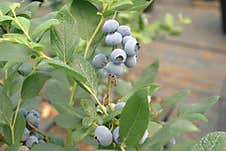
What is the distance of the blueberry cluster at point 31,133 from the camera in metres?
0.59

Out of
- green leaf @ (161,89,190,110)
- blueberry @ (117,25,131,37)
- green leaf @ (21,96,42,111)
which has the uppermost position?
blueberry @ (117,25,131,37)

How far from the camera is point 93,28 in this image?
57 centimetres

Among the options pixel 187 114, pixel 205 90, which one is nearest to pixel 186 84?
pixel 205 90

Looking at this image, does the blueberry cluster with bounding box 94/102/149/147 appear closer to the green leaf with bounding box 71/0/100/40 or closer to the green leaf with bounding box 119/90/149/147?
the green leaf with bounding box 119/90/149/147

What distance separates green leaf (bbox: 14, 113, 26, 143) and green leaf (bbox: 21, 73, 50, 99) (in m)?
0.04

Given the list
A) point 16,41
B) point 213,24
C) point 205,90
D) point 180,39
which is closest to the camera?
point 16,41

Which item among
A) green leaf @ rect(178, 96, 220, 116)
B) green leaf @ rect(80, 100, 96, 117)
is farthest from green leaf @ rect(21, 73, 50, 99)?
green leaf @ rect(178, 96, 220, 116)

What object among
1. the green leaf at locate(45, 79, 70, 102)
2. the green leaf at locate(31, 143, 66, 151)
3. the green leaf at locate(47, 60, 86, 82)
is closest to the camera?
the green leaf at locate(47, 60, 86, 82)

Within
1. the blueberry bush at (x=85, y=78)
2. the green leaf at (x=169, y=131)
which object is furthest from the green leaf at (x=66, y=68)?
the green leaf at (x=169, y=131)

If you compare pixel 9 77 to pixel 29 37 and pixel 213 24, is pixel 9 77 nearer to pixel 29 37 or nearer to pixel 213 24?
pixel 29 37

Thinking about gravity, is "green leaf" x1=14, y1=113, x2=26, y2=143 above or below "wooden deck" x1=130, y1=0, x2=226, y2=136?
above

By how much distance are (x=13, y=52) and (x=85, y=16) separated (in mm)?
128

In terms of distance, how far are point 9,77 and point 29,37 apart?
3.4 inches

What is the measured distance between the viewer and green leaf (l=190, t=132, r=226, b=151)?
43 cm
